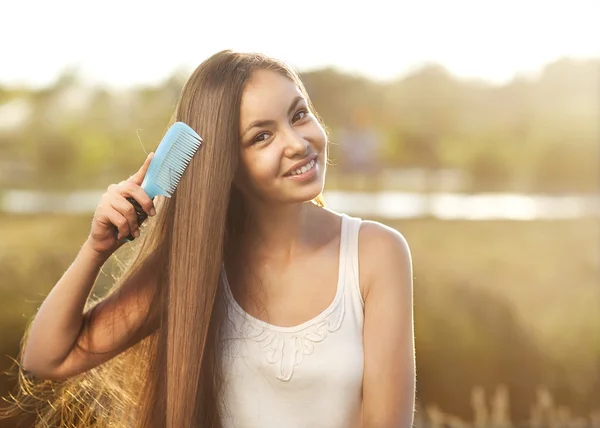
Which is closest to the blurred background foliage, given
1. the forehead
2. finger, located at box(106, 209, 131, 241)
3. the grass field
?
the grass field

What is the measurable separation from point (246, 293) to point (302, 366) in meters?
0.20

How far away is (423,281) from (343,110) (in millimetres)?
1138

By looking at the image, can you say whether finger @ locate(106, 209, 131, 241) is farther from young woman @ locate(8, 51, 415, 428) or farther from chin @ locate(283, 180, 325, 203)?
chin @ locate(283, 180, 325, 203)

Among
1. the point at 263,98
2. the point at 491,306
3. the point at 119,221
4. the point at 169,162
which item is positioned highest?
the point at 263,98

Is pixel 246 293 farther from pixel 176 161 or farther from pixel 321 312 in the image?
pixel 176 161

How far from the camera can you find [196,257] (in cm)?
151

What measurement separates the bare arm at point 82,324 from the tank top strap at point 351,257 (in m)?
0.38

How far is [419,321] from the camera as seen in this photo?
3.88m

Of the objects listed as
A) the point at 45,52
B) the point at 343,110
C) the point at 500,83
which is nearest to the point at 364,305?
the point at 45,52

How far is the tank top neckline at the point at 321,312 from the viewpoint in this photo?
158 centimetres

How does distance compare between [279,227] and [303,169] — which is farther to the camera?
[279,227]

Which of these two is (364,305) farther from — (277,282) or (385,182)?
(385,182)

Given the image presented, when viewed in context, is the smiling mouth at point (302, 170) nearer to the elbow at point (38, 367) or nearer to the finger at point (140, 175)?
the finger at point (140, 175)

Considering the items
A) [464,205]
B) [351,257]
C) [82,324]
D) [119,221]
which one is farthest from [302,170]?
[464,205]
